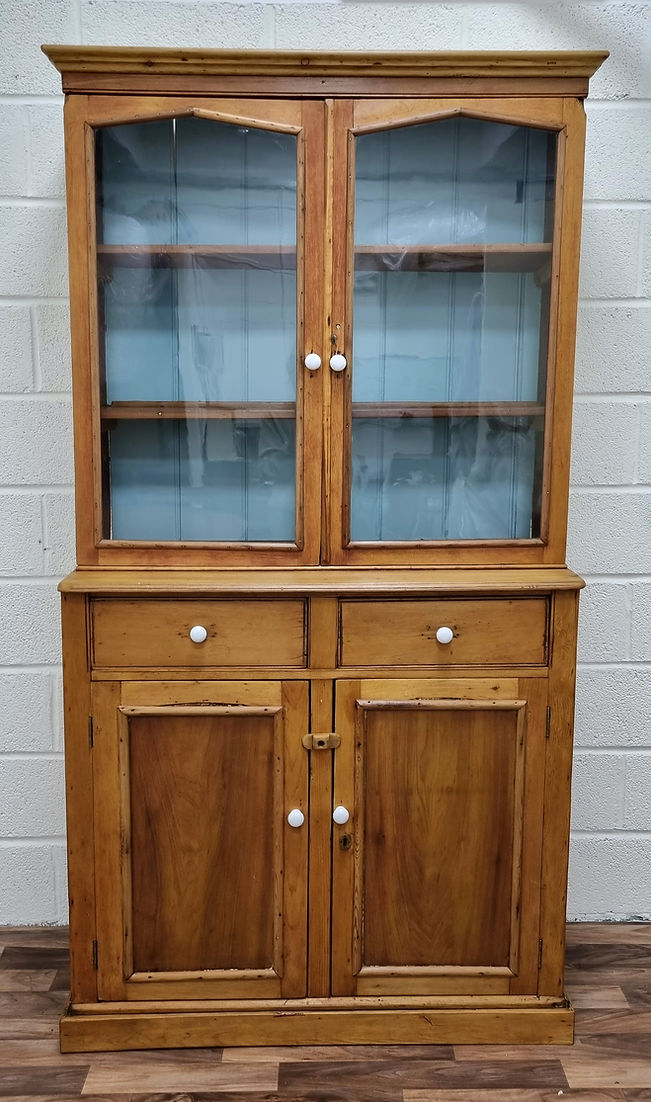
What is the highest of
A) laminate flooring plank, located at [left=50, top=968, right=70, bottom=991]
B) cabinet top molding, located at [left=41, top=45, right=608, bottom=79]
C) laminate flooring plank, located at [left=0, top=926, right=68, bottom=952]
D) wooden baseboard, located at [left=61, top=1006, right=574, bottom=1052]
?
cabinet top molding, located at [left=41, top=45, right=608, bottom=79]

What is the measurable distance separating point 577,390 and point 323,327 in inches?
28.4

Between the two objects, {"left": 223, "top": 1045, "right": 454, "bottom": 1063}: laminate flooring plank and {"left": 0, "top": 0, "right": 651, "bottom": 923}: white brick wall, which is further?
{"left": 0, "top": 0, "right": 651, "bottom": 923}: white brick wall

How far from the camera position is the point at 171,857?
5.65 ft

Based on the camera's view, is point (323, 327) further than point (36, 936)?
No

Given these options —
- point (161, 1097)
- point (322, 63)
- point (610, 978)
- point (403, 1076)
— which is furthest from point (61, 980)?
point (322, 63)

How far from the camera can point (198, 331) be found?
1.72 meters

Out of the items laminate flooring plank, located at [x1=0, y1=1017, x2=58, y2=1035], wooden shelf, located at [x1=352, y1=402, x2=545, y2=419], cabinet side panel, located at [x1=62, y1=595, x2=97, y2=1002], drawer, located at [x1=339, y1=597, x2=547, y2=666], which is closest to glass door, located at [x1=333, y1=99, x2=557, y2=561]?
wooden shelf, located at [x1=352, y1=402, x2=545, y2=419]

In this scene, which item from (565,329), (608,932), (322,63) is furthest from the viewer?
(608,932)

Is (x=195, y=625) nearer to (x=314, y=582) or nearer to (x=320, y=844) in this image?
(x=314, y=582)

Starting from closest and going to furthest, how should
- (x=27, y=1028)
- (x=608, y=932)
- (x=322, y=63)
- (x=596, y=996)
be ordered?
(x=322, y=63)
(x=27, y=1028)
(x=596, y=996)
(x=608, y=932)

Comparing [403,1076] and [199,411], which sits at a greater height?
[199,411]

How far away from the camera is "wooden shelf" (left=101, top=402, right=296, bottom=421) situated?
1699mm

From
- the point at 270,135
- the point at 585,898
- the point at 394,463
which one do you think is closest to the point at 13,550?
the point at 394,463

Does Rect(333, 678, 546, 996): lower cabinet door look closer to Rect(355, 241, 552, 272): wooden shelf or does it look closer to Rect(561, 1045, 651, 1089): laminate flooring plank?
Rect(561, 1045, 651, 1089): laminate flooring plank
